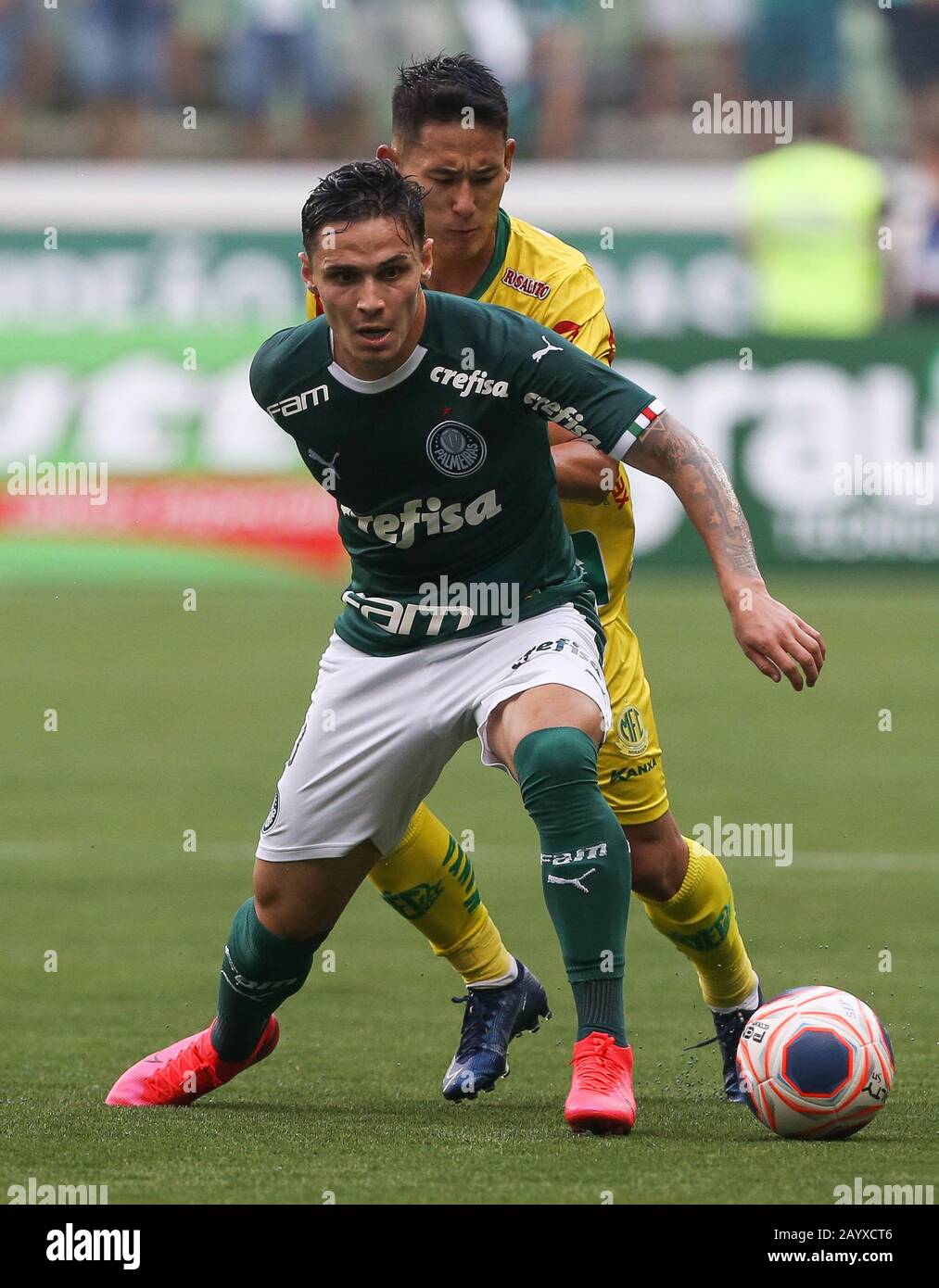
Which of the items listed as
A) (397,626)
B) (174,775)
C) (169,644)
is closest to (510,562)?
(397,626)

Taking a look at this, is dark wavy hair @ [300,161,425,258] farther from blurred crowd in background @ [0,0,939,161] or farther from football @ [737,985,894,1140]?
blurred crowd in background @ [0,0,939,161]

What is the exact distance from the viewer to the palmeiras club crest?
487 cm

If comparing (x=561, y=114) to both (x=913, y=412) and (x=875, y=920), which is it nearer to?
(x=913, y=412)

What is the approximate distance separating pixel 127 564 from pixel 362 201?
1224 cm

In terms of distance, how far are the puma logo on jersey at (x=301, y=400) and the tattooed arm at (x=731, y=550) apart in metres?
0.64

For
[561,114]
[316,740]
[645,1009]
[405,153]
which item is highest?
[561,114]

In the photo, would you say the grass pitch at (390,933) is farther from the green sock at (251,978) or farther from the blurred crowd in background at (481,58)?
the blurred crowd in background at (481,58)

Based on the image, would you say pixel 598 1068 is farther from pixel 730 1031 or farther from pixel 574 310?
pixel 574 310

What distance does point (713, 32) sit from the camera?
72.1ft

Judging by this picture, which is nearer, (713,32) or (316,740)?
(316,740)

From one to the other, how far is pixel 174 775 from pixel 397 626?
5761mm

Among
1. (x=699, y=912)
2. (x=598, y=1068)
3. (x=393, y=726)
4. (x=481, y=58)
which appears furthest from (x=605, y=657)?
(x=481, y=58)

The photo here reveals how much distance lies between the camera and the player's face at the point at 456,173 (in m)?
5.25

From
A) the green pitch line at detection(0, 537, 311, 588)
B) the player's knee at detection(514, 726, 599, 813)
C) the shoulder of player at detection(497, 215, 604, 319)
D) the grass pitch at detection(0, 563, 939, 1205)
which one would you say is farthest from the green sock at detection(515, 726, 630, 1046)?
the green pitch line at detection(0, 537, 311, 588)
